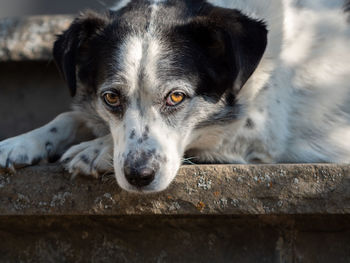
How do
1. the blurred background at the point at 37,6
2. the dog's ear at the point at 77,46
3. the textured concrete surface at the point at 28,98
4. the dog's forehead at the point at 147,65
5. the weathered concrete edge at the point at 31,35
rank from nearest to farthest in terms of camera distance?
the dog's forehead at the point at 147,65 < the dog's ear at the point at 77,46 < the weathered concrete edge at the point at 31,35 < the textured concrete surface at the point at 28,98 < the blurred background at the point at 37,6

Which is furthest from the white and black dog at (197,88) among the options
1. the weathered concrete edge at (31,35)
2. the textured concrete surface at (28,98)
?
the textured concrete surface at (28,98)

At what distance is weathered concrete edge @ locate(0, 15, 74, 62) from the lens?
334cm

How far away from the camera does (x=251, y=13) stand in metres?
2.60

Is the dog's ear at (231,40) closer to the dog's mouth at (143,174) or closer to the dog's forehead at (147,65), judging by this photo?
the dog's forehead at (147,65)

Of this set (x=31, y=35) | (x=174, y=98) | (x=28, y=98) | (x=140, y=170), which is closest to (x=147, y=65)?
(x=174, y=98)

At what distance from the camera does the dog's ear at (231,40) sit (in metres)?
2.18

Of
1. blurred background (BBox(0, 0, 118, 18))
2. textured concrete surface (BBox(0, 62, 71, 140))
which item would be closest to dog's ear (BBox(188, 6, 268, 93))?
textured concrete surface (BBox(0, 62, 71, 140))

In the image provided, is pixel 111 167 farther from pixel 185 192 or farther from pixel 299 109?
pixel 299 109

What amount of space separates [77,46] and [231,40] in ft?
2.22

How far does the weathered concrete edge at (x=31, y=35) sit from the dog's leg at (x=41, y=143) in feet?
2.55

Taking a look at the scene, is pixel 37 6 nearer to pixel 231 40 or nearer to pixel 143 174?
pixel 231 40

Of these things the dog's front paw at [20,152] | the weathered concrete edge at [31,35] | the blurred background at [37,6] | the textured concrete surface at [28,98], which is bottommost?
the textured concrete surface at [28,98]

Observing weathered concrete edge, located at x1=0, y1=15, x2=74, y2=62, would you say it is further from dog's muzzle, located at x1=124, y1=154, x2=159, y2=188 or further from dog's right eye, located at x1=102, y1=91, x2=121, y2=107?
dog's muzzle, located at x1=124, y1=154, x2=159, y2=188

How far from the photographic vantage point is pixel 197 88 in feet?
7.50
